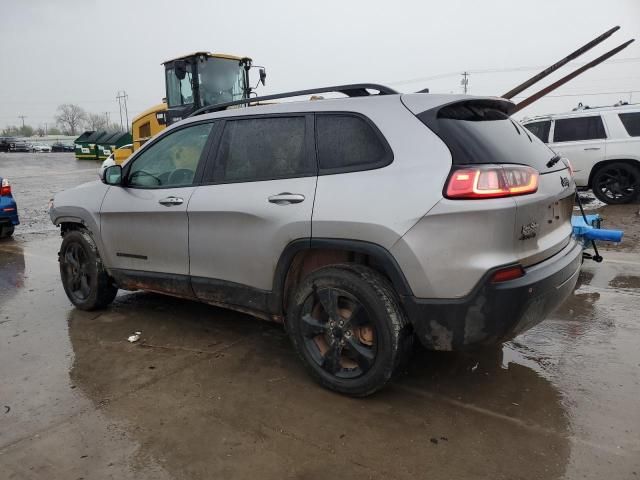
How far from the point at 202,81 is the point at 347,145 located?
894 cm

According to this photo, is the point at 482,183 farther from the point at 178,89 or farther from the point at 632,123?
the point at 178,89

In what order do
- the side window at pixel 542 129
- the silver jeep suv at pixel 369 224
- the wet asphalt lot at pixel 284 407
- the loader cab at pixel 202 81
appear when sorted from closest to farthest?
the wet asphalt lot at pixel 284 407 < the silver jeep suv at pixel 369 224 < the side window at pixel 542 129 < the loader cab at pixel 202 81

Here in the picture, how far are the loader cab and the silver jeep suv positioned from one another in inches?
293

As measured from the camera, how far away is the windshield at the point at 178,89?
11.1 metres

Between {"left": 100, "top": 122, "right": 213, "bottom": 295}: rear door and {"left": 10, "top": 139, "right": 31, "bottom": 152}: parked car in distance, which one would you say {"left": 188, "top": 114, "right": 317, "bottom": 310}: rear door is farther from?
{"left": 10, "top": 139, "right": 31, "bottom": 152}: parked car in distance

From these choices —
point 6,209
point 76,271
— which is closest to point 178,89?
point 6,209

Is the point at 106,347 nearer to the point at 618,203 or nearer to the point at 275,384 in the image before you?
the point at 275,384

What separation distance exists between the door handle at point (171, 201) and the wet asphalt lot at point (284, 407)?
1.07m

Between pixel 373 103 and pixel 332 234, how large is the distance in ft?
2.67

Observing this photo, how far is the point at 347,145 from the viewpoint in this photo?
121 inches

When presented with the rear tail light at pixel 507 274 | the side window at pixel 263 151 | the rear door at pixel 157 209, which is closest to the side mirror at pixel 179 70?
the rear door at pixel 157 209

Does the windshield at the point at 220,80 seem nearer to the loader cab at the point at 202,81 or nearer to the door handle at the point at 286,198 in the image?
the loader cab at the point at 202,81

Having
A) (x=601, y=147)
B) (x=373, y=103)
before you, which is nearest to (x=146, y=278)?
(x=373, y=103)

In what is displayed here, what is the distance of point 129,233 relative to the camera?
4.23m
